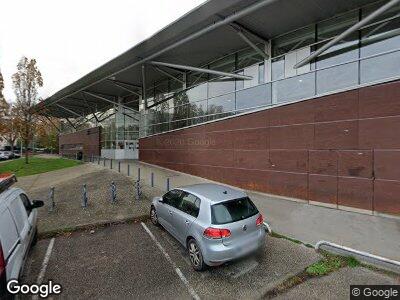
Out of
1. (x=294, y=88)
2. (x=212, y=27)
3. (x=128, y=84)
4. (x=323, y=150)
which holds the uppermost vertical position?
(x=212, y=27)

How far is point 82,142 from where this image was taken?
125 feet

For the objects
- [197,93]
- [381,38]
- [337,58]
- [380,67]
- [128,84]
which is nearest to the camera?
[380,67]

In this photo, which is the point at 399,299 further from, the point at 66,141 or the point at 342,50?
the point at 66,141

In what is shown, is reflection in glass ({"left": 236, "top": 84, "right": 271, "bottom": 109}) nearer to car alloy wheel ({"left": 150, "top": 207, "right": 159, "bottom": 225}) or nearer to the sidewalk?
the sidewalk

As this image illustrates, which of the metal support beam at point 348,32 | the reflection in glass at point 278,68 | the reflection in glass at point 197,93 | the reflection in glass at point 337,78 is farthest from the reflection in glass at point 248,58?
the reflection in glass at point 337,78

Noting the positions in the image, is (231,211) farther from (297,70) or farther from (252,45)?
(252,45)

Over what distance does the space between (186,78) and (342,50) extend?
449 inches

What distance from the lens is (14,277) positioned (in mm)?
4105

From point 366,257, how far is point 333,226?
240 cm

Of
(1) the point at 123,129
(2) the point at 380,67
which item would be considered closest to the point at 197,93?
(2) the point at 380,67

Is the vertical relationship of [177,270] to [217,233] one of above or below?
below

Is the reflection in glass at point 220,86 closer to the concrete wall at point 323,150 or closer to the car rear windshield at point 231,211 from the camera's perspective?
the concrete wall at point 323,150

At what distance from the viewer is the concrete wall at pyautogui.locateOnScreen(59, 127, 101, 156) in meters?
32.8

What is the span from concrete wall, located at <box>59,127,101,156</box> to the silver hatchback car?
28.0 meters
